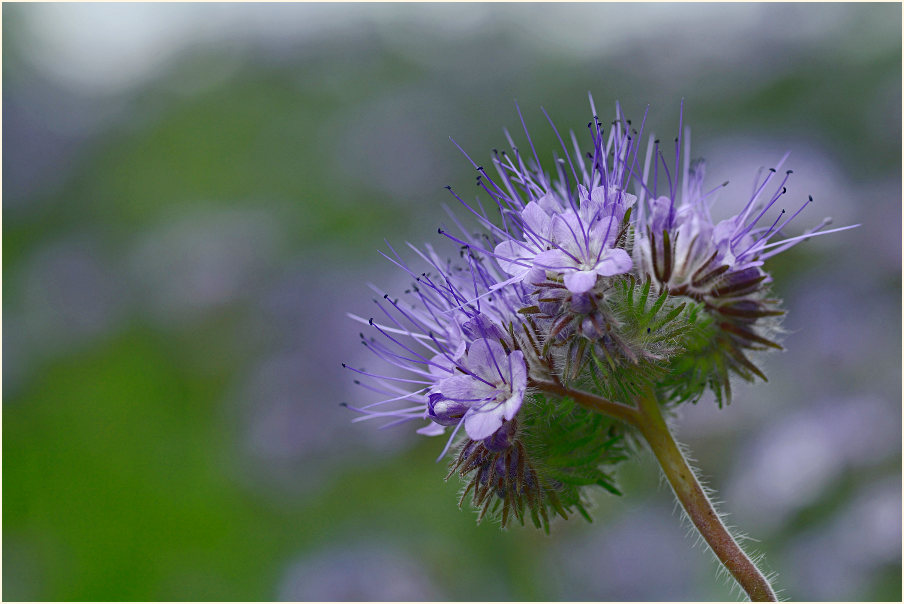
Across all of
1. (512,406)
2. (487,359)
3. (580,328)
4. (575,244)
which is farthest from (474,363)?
(575,244)

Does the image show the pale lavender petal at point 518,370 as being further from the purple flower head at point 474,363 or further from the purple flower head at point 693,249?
the purple flower head at point 693,249

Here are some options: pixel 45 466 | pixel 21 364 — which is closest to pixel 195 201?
pixel 21 364

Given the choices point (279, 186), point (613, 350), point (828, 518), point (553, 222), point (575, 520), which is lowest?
point (828, 518)

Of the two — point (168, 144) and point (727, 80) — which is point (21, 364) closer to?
point (168, 144)

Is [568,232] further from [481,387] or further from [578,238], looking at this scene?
[481,387]

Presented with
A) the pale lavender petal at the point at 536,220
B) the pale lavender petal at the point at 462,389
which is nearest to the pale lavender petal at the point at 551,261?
the pale lavender petal at the point at 536,220

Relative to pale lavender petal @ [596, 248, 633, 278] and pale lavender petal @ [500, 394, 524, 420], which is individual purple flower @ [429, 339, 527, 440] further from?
pale lavender petal @ [596, 248, 633, 278]

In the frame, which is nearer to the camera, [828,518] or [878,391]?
[828,518]

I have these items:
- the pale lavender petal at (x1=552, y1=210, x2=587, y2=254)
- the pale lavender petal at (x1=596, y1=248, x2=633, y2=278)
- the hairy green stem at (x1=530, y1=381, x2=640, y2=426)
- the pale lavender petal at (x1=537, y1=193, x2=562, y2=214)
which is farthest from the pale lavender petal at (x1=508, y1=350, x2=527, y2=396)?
the pale lavender petal at (x1=537, y1=193, x2=562, y2=214)
